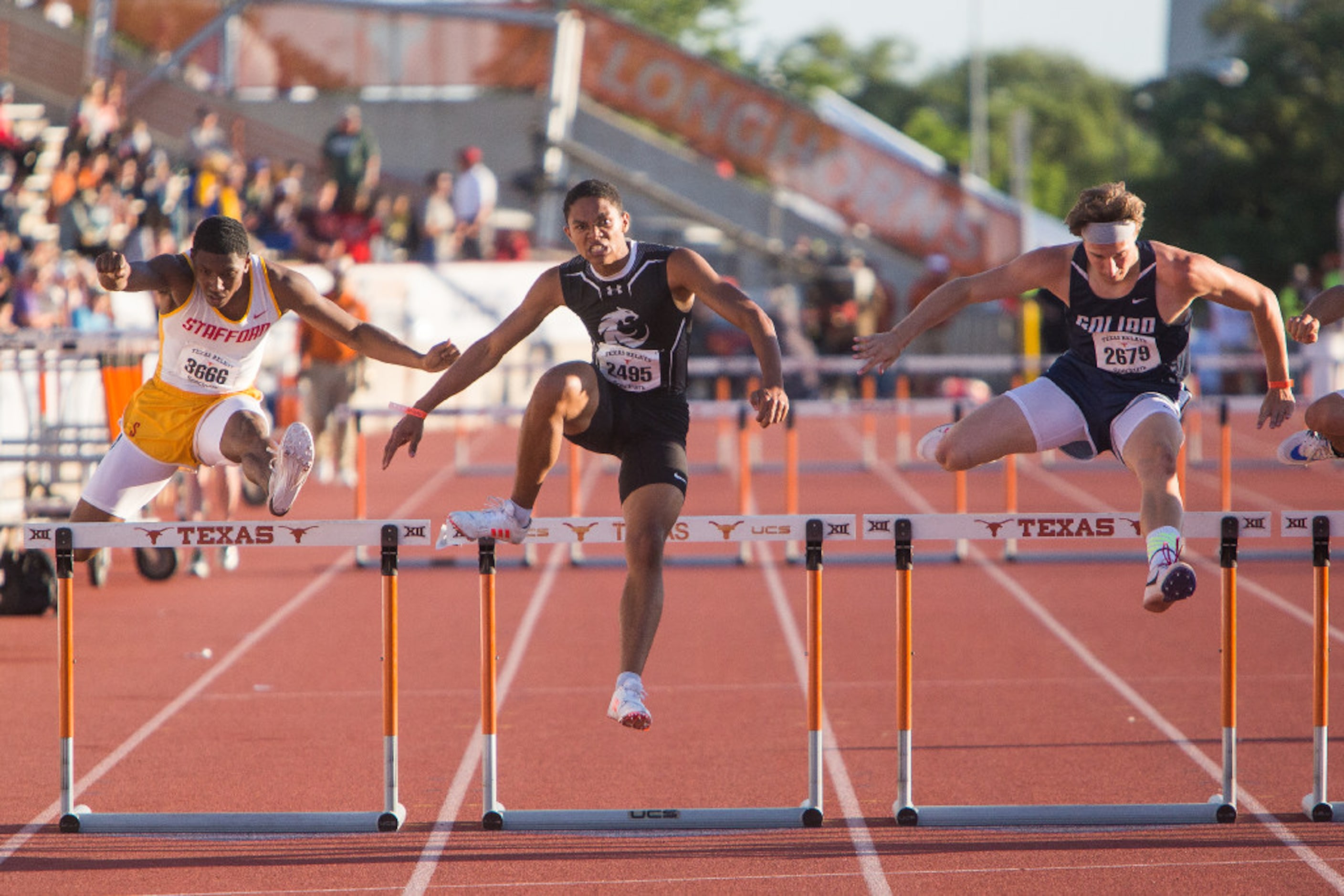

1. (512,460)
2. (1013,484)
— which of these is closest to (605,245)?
(1013,484)

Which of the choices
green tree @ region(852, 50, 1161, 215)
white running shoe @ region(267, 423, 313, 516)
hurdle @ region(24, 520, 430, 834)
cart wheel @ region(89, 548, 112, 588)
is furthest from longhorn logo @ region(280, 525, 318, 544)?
green tree @ region(852, 50, 1161, 215)

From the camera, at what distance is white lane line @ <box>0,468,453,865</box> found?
5.63 m

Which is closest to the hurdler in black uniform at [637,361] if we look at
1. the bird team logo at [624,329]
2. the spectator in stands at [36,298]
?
the bird team logo at [624,329]

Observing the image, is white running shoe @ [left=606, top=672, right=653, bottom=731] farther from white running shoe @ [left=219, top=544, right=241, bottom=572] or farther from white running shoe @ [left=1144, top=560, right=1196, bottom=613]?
white running shoe @ [left=219, top=544, right=241, bottom=572]

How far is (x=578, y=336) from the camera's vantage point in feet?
81.4

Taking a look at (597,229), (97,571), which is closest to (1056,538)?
(597,229)

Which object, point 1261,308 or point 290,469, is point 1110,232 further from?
point 290,469

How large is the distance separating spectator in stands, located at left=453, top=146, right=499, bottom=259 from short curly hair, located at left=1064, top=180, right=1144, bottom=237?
1694 cm

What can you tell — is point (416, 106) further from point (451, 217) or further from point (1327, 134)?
point (1327, 134)

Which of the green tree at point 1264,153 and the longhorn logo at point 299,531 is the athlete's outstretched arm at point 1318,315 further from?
the green tree at point 1264,153

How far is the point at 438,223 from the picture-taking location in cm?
2192

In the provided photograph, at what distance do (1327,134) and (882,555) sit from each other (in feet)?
79.0

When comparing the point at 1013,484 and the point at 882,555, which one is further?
the point at 882,555

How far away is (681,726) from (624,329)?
7.55 feet
